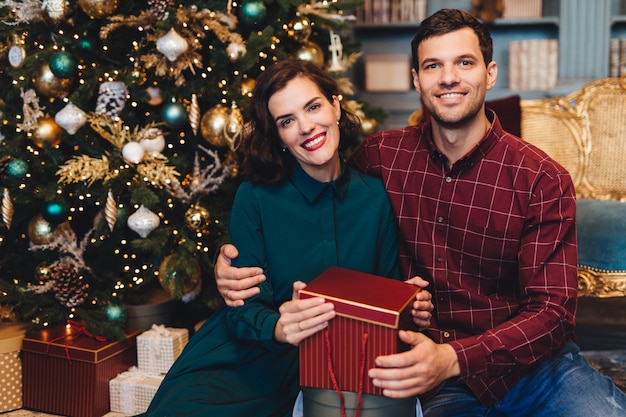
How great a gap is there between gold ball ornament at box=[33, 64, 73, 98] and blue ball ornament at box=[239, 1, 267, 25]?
66cm

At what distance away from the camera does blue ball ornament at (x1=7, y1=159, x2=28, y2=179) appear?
2.37 meters

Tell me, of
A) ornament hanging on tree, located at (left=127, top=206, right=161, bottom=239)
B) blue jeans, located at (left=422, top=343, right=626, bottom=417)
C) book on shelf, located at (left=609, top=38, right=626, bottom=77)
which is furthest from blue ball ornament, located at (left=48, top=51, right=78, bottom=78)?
book on shelf, located at (left=609, top=38, right=626, bottom=77)

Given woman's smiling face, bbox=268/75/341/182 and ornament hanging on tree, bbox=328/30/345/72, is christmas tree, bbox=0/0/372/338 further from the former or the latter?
woman's smiling face, bbox=268/75/341/182

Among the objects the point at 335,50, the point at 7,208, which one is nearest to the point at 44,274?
the point at 7,208

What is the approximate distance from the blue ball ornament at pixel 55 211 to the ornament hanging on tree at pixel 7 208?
0.16 meters

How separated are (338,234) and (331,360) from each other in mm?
484

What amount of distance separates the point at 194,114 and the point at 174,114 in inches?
2.8

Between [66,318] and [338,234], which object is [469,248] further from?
[66,318]

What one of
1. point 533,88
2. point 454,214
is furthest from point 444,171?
point 533,88

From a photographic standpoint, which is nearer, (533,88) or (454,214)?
(454,214)

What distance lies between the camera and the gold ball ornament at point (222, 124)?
2363 millimetres

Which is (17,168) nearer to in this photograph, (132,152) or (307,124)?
(132,152)

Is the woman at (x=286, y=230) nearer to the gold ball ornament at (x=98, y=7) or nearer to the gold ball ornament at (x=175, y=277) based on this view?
the gold ball ornament at (x=175, y=277)

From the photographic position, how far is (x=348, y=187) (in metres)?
1.72
